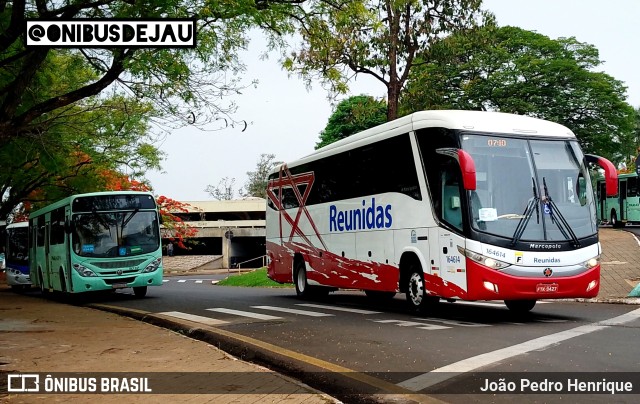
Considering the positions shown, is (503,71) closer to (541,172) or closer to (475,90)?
(475,90)

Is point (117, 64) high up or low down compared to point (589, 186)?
up

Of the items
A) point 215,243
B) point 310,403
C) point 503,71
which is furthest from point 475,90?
point 215,243

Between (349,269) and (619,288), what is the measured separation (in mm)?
6734

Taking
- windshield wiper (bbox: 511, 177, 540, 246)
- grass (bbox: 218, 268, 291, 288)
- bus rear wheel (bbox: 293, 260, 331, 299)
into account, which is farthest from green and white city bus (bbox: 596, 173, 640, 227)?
windshield wiper (bbox: 511, 177, 540, 246)

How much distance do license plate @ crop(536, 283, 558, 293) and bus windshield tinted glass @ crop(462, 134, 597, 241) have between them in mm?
776

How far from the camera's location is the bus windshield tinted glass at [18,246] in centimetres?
3650

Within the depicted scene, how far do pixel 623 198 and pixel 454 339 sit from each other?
36711mm

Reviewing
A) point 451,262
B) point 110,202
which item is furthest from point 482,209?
point 110,202

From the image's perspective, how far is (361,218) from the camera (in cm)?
1767

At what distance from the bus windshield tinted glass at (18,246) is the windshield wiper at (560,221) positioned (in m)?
28.5

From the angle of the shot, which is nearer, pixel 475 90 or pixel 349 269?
pixel 349 269

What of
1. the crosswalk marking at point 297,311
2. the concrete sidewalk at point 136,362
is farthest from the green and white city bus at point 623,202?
the concrete sidewalk at point 136,362

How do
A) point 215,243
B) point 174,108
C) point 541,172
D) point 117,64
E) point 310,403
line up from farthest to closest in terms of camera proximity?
point 215,243, point 174,108, point 117,64, point 541,172, point 310,403

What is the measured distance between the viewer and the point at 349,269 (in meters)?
18.4
